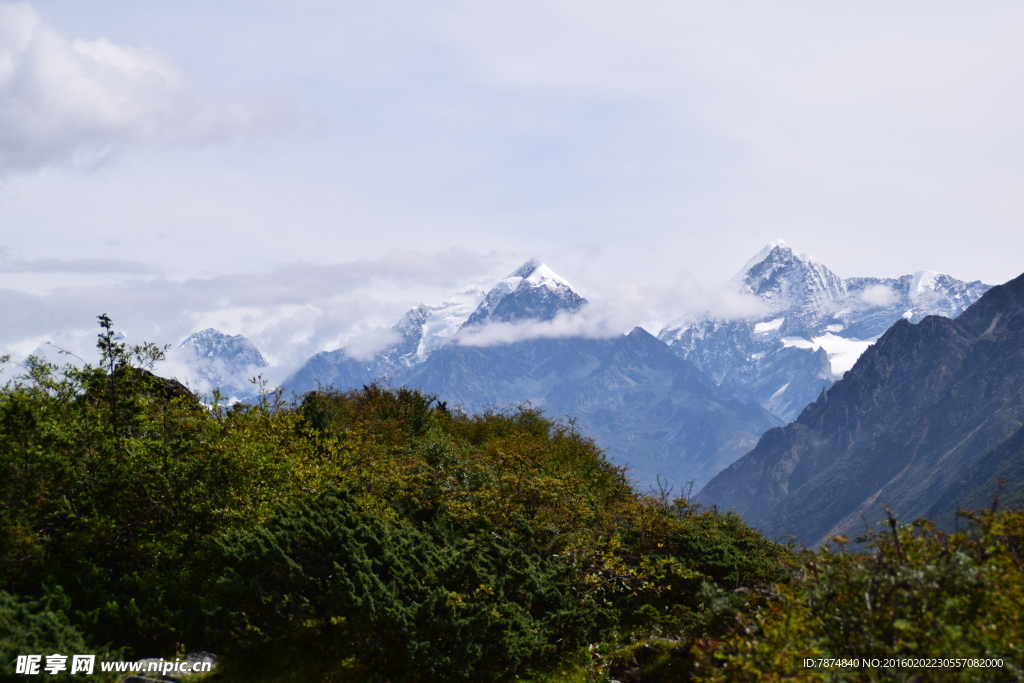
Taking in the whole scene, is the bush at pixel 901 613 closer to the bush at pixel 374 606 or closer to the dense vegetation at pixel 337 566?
the dense vegetation at pixel 337 566

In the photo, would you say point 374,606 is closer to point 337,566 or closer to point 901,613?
point 337,566

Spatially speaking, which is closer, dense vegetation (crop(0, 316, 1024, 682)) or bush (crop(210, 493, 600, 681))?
dense vegetation (crop(0, 316, 1024, 682))

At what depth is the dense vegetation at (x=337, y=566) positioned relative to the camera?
36.8 ft

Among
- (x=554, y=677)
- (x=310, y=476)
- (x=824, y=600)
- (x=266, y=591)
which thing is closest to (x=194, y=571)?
(x=266, y=591)

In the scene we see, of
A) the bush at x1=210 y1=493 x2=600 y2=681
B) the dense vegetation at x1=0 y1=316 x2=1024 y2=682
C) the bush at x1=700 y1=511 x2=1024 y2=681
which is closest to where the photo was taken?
the bush at x1=700 y1=511 x2=1024 y2=681

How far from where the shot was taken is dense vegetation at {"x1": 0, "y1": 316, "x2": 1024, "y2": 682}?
441 inches

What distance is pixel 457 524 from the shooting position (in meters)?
19.5

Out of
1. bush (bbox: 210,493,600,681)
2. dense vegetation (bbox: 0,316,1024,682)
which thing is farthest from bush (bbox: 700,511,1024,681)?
bush (bbox: 210,493,600,681)

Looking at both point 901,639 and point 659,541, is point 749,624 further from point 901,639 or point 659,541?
point 659,541

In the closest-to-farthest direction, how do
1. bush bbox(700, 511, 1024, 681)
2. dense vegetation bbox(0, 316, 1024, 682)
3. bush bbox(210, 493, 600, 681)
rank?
bush bbox(700, 511, 1024, 681) < dense vegetation bbox(0, 316, 1024, 682) < bush bbox(210, 493, 600, 681)

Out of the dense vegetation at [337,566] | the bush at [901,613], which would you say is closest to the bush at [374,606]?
the dense vegetation at [337,566]

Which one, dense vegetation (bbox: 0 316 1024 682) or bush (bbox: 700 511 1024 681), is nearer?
bush (bbox: 700 511 1024 681)

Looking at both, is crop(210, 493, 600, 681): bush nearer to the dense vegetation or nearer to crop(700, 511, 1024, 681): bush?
the dense vegetation

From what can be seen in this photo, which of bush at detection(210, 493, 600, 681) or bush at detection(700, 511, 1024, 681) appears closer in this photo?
bush at detection(700, 511, 1024, 681)
